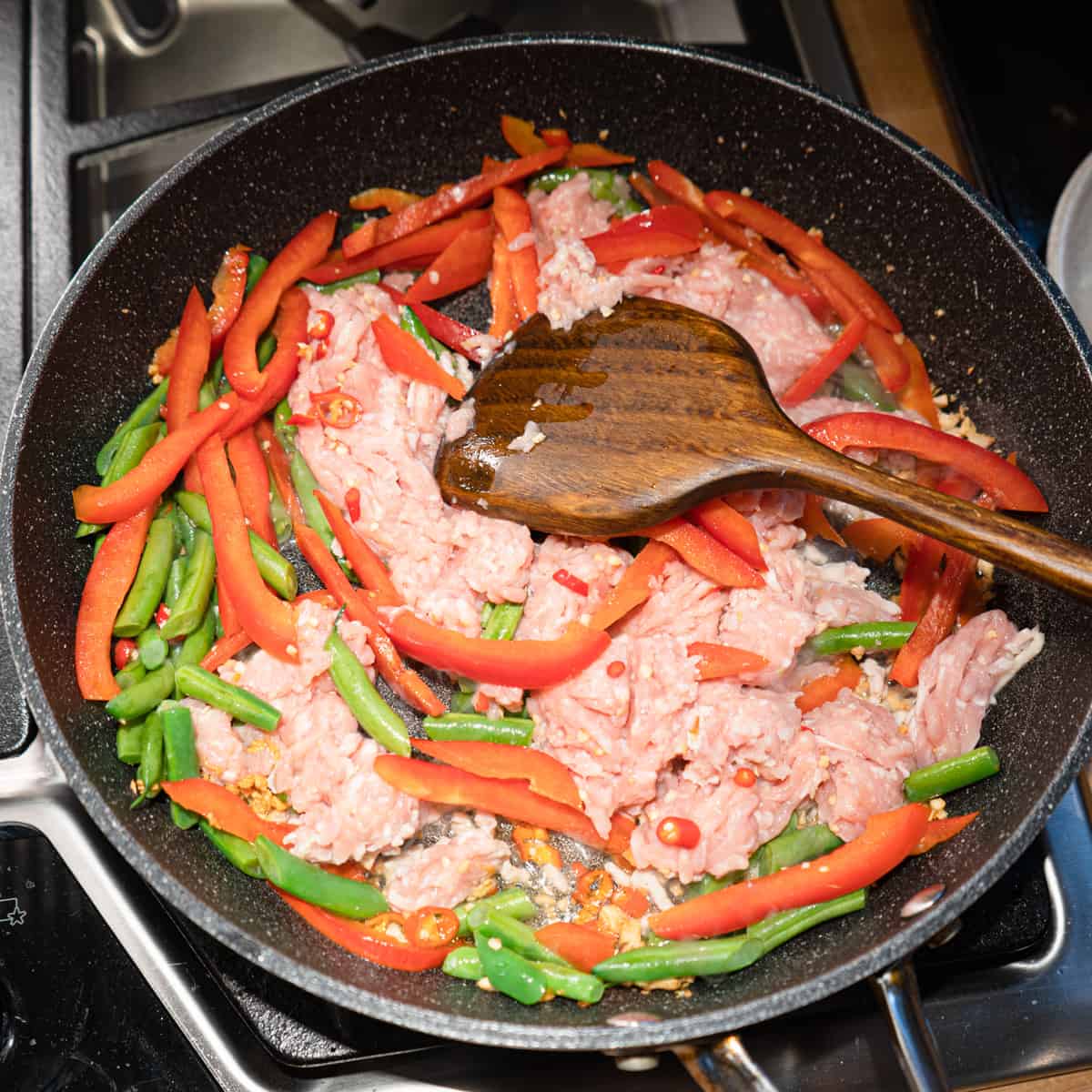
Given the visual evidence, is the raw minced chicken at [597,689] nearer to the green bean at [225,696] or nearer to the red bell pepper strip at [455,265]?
the green bean at [225,696]

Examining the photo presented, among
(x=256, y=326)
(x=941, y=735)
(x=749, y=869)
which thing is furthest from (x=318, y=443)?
(x=941, y=735)

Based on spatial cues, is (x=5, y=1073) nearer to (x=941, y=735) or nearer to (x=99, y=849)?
(x=99, y=849)

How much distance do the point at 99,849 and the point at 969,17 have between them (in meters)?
3.47

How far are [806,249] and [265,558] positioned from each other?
1.60 meters

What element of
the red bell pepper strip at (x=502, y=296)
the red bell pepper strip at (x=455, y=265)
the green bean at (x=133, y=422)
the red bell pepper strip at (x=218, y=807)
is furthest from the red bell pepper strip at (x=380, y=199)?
the red bell pepper strip at (x=218, y=807)

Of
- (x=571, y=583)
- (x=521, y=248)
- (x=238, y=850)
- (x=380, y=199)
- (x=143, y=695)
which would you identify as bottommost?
(x=238, y=850)

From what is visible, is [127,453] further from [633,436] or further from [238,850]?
[633,436]

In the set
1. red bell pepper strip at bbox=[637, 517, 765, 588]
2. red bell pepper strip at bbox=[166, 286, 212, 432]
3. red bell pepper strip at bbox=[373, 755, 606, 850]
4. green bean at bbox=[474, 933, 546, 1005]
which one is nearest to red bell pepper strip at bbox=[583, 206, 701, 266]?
red bell pepper strip at bbox=[637, 517, 765, 588]

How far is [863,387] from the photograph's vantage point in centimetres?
274

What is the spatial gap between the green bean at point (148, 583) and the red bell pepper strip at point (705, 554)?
110 centimetres

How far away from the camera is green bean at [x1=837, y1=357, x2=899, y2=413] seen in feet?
8.93

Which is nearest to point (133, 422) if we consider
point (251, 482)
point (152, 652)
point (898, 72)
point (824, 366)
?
point (251, 482)

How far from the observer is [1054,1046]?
2.27 metres

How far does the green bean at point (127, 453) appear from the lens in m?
2.38
